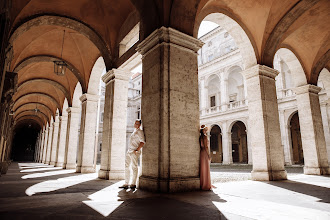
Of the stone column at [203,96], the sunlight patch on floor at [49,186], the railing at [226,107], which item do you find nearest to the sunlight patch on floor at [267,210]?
the sunlight patch on floor at [49,186]

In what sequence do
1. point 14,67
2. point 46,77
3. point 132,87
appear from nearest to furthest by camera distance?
point 14,67
point 46,77
point 132,87

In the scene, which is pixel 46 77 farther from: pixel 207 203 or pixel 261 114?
pixel 207 203

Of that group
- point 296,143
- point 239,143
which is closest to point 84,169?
point 296,143

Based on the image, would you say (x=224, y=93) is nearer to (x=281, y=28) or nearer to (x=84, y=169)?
(x=281, y=28)

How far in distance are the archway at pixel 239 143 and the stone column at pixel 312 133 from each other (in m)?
15.8

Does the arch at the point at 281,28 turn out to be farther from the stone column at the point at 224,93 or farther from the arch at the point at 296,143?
the arch at the point at 296,143

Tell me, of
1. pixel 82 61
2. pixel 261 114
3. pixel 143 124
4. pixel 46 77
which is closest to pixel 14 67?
pixel 82 61

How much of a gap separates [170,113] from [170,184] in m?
1.49

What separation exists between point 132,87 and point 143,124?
3227 centimetres

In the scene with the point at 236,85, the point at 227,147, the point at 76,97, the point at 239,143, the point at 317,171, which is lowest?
the point at 317,171

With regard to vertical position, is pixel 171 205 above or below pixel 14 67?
below

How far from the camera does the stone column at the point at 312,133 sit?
991 centimetres

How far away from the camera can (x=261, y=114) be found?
25.4 ft

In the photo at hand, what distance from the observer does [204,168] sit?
517 cm
